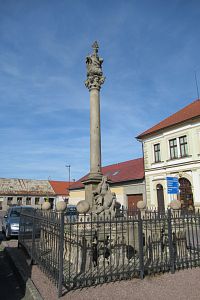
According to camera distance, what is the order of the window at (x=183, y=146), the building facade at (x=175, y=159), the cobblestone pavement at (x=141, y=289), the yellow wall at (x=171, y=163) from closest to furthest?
1. the cobblestone pavement at (x=141, y=289)
2. the yellow wall at (x=171, y=163)
3. the building facade at (x=175, y=159)
4. the window at (x=183, y=146)

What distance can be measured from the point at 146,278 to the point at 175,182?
36.2 feet

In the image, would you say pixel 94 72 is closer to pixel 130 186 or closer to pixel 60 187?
pixel 130 186

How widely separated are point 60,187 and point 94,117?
169 feet

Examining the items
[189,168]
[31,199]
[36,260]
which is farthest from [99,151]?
[31,199]

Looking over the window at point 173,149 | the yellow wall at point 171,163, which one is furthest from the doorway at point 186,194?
the window at point 173,149

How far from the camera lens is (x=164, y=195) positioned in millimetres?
22734

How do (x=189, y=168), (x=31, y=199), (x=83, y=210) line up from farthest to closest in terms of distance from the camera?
(x=31, y=199)
(x=189, y=168)
(x=83, y=210)

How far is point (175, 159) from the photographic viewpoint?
73.1 ft

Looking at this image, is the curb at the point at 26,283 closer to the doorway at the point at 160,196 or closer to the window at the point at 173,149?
the doorway at the point at 160,196

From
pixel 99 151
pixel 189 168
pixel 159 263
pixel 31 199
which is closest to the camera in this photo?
pixel 159 263

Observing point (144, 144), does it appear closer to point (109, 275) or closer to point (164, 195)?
point (164, 195)

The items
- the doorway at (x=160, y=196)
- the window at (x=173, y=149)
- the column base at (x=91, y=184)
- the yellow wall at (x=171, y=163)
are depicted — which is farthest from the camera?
the doorway at (x=160, y=196)

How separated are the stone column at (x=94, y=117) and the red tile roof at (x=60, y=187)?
159 feet

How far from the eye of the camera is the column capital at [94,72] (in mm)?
12062
